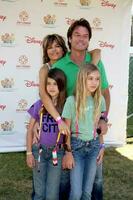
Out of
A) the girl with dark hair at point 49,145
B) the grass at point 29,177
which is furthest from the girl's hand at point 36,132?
the grass at point 29,177

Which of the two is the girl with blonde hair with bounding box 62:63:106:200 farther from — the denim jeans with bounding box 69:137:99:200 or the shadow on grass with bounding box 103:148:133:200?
the shadow on grass with bounding box 103:148:133:200

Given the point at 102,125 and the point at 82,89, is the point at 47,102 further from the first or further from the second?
the point at 102,125

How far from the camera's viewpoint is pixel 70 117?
3354mm

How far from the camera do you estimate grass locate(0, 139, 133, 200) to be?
4.90 metres

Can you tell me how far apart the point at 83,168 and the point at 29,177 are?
2.11 metres

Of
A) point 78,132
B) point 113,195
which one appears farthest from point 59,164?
point 113,195

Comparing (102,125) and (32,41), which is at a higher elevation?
(32,41)

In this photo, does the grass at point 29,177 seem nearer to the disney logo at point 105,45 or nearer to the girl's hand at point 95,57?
the disney logo at point 105,45

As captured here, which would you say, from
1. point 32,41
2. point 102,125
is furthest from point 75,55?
point 32,41

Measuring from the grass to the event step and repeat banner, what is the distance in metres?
0.57

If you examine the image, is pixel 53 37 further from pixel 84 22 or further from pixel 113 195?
pixel 113 195

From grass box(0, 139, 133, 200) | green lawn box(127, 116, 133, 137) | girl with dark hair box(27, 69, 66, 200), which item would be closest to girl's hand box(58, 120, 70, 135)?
girl with dark hair box(27, 69, 66, 200)

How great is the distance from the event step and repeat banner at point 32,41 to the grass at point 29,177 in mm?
570

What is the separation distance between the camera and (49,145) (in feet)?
11.3
